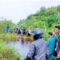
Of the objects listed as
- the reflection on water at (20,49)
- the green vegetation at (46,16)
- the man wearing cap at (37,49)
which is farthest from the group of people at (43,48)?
the green vegetation at (46,16)

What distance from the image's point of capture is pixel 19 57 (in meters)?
7.10

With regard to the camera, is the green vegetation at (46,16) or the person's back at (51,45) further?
the green vegetation at (46,16)

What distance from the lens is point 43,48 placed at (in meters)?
4.33

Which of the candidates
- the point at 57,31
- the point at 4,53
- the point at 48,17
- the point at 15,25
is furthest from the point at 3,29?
the point at 57,31

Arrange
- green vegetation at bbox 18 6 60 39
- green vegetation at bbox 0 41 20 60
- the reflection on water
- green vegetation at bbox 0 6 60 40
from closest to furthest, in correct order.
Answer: green vegetation at bbox 0 41 20 60 → the reflection on water → green vegetation at bbox 0 6 60 40 → green vegetation at bbox 18 6 60 39

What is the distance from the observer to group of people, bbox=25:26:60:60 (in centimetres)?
423

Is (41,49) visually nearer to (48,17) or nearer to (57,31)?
(57,31)

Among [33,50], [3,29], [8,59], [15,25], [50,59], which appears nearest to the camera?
[33,50]

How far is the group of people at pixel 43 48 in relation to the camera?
4234 mm

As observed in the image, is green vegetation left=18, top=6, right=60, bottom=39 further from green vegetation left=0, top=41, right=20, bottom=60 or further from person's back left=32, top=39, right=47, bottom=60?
person's back left=32, top=39, right=47, bottom=60

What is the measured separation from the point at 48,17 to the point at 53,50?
15465mm

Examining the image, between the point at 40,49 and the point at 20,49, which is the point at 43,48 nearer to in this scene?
the point at 40,49

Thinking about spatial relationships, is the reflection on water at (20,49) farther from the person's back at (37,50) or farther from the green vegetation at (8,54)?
the person's back at (37,50)

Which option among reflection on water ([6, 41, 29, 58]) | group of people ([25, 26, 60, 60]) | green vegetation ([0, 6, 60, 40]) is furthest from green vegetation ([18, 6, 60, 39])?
group of people ([25, 26, 60, 60])
